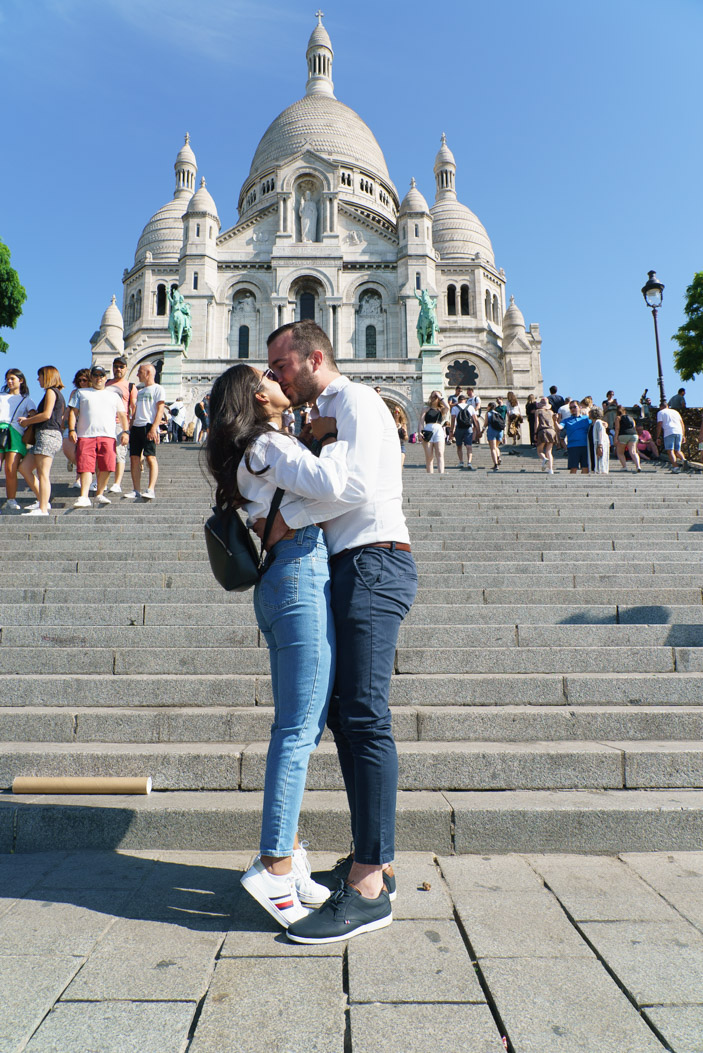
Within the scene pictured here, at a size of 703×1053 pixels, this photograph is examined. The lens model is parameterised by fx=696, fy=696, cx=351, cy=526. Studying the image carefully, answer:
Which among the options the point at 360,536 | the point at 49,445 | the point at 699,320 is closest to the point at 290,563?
the point at 360,536

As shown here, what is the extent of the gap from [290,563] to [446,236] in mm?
52344

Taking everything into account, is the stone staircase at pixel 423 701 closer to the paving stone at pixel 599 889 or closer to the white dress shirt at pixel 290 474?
the paving stone at pixel 599 889

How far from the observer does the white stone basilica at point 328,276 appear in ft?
122

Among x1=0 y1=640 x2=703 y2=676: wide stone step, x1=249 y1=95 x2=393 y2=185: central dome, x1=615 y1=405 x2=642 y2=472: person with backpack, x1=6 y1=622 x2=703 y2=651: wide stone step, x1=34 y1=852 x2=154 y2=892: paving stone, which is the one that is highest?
x1=249 y1=95 x2=393 y2=185: central dome

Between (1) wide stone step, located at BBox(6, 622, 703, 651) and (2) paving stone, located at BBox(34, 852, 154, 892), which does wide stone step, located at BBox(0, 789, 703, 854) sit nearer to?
(2) paving stone, located at BBox(34, 852, 154, 892)

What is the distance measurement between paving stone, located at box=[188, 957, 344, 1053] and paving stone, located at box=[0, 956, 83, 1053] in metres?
0.35

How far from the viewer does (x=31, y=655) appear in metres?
4.17

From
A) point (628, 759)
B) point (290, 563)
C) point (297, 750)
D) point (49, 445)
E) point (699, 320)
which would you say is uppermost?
point (699, 320)

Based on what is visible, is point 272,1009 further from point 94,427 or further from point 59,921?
point 94,427

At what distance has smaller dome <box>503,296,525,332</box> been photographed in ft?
150

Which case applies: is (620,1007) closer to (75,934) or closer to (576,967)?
(576,967)

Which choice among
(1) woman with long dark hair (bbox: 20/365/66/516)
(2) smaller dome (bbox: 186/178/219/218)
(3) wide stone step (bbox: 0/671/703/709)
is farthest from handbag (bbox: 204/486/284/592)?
(2) smaller dome (bbox: 186/178/219/218)

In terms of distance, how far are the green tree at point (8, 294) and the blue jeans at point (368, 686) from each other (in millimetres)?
24404

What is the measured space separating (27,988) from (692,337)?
37382 mm
